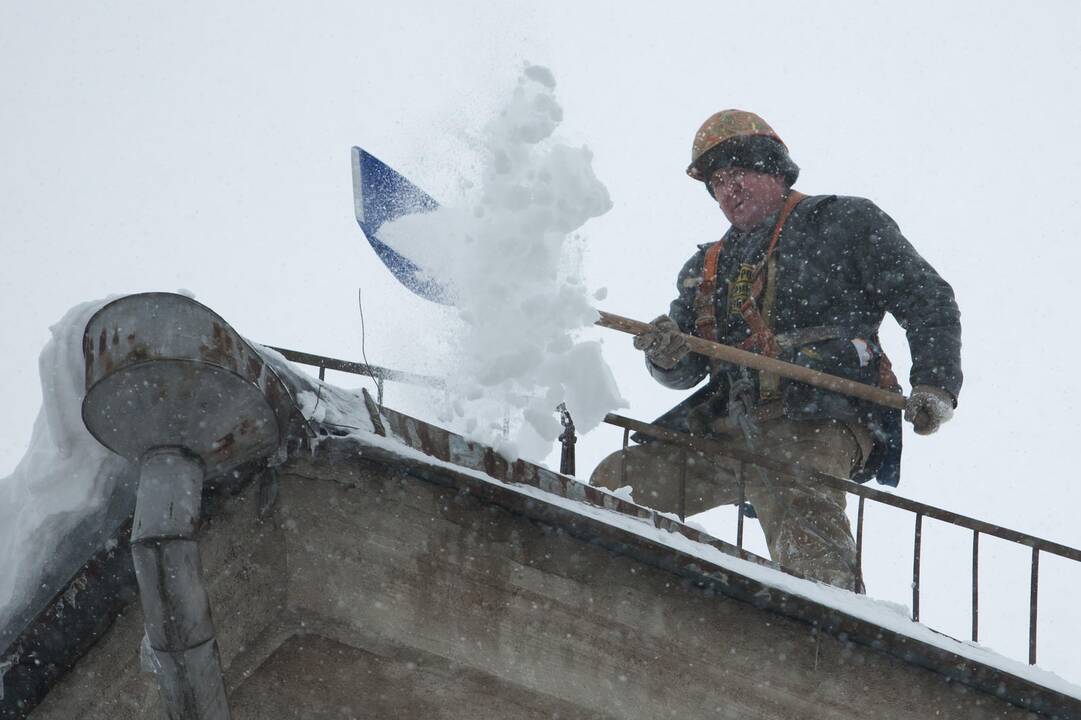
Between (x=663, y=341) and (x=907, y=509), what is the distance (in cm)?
129

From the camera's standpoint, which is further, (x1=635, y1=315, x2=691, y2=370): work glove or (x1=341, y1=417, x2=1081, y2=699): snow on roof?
(x1=635, y1=315, x2=691, y2=370): work glove

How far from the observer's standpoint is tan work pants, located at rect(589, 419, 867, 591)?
199 inches

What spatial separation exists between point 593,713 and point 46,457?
1.80 m

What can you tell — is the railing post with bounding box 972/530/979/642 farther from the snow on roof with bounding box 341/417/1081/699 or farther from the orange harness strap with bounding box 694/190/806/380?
the orange harness strap with bounding box 694/190/806/380

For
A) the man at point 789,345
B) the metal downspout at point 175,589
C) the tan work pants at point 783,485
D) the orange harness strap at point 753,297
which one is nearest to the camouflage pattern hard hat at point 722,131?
the man at point 789,345

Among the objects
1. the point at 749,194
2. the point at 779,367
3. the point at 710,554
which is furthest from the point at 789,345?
the point at 710,554

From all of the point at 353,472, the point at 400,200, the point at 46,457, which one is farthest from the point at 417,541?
the point at 400,200

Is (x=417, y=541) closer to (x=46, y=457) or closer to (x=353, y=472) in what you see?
(x=353, y=472)

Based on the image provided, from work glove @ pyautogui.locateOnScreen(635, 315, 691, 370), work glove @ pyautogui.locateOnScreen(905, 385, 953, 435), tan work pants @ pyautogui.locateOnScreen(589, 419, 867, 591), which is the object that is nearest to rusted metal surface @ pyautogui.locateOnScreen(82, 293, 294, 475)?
tan work pants @ pyautogui.locateOnScreen(589, 419, 867, 591)

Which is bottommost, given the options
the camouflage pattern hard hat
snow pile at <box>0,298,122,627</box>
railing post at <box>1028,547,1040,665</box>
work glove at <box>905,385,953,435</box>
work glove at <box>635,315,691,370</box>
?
railing post at <box>1028,547,1040,665</box>

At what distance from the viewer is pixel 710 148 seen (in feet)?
19.4

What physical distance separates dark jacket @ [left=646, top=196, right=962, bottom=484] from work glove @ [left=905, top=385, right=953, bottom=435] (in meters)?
0.05

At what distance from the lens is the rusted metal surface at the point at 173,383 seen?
2.99m

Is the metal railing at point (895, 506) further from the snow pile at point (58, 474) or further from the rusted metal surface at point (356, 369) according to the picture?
the snow pile at point (58, 474)
